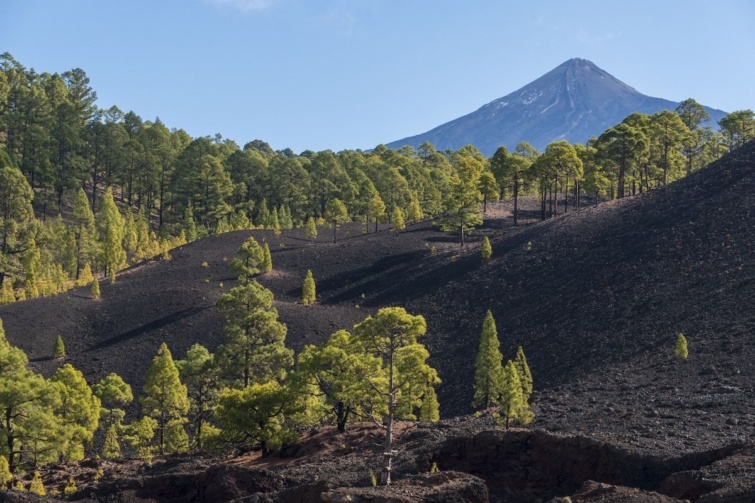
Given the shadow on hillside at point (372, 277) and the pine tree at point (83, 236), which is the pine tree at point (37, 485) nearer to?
the shadow on hillside at point (372, 277)

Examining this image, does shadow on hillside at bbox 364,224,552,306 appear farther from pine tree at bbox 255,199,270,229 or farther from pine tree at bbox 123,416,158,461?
pine tree at bbox 255,199,270,229

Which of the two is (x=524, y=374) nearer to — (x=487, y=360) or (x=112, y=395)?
(x=487, y=360)

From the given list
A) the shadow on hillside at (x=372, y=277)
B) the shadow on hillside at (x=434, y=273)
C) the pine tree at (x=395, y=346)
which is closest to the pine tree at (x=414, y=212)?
the shadow on hillside at (x=372, y=277)

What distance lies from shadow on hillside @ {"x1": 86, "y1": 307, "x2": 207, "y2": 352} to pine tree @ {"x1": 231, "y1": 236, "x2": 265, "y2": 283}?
16.0 feet

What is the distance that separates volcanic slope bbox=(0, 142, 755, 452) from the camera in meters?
51.6

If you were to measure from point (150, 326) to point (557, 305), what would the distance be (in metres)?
35.4

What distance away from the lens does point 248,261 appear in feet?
293

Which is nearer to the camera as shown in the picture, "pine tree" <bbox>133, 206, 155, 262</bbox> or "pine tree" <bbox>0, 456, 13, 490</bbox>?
"pine tree" <bbox>0, 456, 13, 490</bbox>

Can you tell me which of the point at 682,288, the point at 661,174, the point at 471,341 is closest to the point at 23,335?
the point at 471,341

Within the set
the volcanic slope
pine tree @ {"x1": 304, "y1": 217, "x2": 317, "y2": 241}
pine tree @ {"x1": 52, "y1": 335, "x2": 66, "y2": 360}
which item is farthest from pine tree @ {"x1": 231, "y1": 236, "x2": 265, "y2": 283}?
pine tree @ {"x1": 52, "y1": 335, "x2": 66, "y2": 360}

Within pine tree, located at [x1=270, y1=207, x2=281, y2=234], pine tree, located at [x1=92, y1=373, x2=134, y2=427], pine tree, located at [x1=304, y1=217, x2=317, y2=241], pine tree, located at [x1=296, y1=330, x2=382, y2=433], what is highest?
pine tree, located at [x1=270, y1=207, x2=281, y2=234]

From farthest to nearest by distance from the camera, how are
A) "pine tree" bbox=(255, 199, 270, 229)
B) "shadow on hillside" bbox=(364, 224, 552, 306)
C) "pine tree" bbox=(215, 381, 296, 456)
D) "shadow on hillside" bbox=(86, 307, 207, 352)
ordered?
"pine tree" bbox=(255, 199, 270, 229) → "shadow on hillside" bbox=(364, 224, 552, 306) → "shadow on hillside" bbox=(86, 307, 207, 352) → "pine tree" bbox=(215, 381, 296, 456)

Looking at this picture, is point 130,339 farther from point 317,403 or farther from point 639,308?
point 639,308

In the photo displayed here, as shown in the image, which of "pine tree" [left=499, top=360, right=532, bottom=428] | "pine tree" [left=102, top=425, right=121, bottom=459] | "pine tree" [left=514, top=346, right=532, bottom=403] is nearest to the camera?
"pine tree" [left=499, top=360, right=532, bottom=428]
